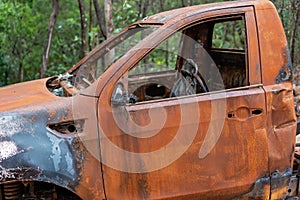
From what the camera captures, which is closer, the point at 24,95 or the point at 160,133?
the point at 160,133

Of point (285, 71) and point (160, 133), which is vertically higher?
point (285, 71)

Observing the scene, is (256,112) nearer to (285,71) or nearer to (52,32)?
(285,71)

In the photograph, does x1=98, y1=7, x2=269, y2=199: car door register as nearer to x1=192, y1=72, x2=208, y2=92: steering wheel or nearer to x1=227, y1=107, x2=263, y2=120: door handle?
x1=227, y1=107, x2=263, y2=120: door handle

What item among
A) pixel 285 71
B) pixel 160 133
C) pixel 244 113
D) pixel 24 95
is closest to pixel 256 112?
pixel 244 113

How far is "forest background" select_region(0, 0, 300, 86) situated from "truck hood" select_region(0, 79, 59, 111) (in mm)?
4528

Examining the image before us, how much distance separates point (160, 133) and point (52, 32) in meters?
6.15

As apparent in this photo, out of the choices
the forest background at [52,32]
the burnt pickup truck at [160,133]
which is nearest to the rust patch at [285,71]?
the burnt pickup truck at [160,133]

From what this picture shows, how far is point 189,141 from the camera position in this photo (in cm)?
309

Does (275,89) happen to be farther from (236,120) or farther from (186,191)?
(186,191)

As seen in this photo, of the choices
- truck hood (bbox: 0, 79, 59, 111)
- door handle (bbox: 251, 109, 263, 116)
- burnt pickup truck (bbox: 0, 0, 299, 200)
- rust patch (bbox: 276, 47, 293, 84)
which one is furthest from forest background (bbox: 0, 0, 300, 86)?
door handle (bbox: 251, 109, 263, 116)

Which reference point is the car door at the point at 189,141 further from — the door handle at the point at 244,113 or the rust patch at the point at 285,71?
the rust patch at the point at 285,71

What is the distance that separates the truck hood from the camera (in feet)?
10.1

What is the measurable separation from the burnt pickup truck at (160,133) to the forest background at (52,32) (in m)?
5.16

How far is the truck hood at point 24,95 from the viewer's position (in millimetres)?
3078
